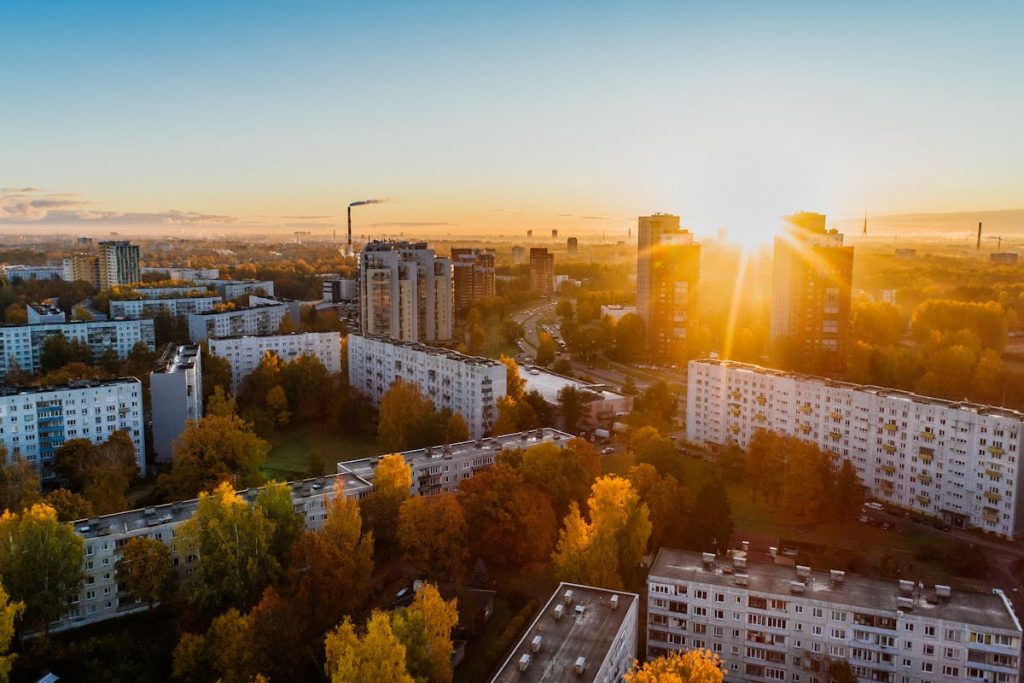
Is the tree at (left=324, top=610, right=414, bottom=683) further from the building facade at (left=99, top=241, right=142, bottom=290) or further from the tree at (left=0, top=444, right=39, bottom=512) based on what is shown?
the building facade at (left=99, top=241, right=142, bottom=290)

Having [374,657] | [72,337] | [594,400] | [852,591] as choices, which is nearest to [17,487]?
[374,657]

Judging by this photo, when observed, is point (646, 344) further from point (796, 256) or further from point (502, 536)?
point (502, 536)

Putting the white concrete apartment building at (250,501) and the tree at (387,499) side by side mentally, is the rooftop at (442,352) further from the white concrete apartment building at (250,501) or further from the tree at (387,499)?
the tree at (387,499)

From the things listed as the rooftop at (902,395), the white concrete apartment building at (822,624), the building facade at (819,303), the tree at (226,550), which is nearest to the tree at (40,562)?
the tree at (226,550)

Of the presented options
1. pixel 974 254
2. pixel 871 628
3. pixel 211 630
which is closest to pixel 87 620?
pixel 211 630

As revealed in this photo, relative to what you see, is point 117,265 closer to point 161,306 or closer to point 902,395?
point 161,306
